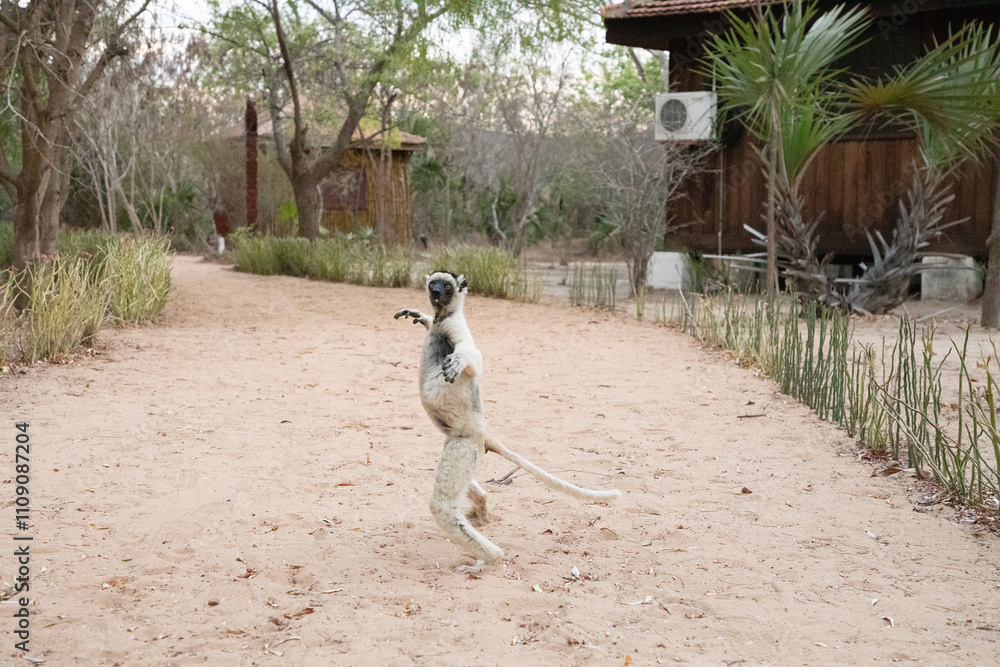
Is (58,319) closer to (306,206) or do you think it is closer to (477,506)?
(477,506)

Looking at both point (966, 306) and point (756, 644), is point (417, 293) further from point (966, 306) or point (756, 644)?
point (756, 644)

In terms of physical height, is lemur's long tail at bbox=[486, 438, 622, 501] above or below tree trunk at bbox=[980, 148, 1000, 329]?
below

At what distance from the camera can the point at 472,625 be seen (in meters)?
3.01

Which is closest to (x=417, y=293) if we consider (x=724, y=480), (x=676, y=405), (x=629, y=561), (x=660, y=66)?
(x=676, y=405)

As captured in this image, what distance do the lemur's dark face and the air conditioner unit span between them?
10.2 meters

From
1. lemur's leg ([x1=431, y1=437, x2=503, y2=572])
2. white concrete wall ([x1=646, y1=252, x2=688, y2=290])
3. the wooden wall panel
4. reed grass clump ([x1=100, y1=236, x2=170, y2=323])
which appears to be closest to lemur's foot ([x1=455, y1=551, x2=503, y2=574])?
lemur's leg ([x1=431, y1=437, x2=503, y2=572])

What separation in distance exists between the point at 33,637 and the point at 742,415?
452 cm

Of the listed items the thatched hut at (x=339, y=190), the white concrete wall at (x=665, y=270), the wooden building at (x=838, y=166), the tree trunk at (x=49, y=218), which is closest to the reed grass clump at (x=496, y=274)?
the white concrete wall at (x=665, y=270)

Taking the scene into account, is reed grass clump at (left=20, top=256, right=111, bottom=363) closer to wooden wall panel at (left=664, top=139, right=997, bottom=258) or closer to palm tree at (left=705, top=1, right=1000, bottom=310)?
palm tree at (left=705, top=1, right=1000, bottom=310)

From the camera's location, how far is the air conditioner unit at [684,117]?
1309cm

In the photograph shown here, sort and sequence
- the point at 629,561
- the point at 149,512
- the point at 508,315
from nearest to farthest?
the point at 629,561, the point at 149,512, the point at 508,315

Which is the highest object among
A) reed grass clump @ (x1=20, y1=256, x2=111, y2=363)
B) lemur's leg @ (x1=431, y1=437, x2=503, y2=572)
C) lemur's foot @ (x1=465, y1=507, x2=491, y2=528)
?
reed grass clump @ (x1=20, y1=256, x2=111, y2=363)

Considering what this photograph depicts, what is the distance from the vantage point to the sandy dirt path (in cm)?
291

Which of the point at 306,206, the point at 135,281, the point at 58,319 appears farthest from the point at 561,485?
Result: the point at 306,206
